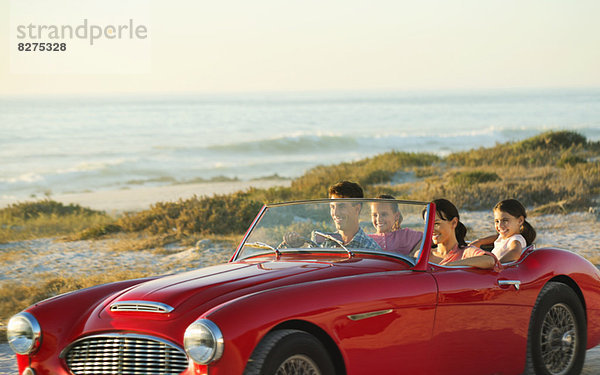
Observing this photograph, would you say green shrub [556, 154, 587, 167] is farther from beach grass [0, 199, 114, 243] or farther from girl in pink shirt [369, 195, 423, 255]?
girl in pink shirt [369, 195, 423, 255]

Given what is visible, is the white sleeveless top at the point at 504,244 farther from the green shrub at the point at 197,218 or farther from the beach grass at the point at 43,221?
the beach grass at the point at 43,221

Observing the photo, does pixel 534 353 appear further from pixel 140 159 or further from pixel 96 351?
pixel 140 159

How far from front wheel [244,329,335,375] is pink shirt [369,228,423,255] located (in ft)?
4.03

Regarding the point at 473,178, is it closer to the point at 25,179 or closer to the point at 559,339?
the point at 559,339

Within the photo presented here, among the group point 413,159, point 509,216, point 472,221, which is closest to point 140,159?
point 413,159

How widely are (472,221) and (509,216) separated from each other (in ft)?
32.7

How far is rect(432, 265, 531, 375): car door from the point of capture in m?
5.17

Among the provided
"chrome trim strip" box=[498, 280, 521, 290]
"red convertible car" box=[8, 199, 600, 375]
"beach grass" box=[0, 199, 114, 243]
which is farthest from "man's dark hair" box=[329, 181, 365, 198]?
"beach grass" box=[0, 199, 114, 243]

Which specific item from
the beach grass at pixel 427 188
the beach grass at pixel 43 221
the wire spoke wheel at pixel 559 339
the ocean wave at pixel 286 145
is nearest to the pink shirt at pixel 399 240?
the wire spoke wheel at pixel 559 339

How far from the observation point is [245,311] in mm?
4215

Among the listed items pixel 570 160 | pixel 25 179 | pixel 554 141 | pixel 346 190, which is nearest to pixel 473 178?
pixel 570 160

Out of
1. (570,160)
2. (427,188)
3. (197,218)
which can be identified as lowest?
(197,218)

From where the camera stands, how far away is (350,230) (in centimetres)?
572

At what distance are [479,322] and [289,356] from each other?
5.43 ft
